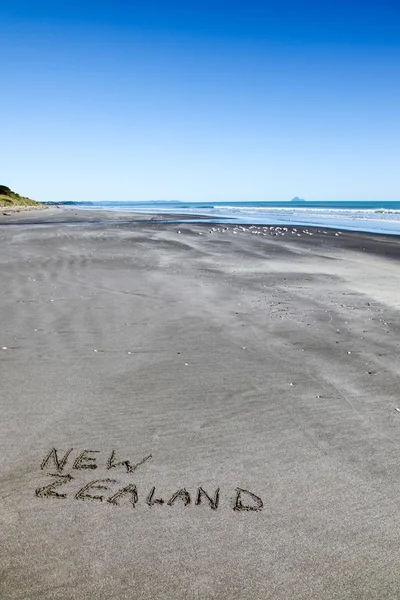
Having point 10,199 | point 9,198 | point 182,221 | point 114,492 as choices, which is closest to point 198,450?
point 114,492

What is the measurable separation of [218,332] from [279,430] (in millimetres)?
2844

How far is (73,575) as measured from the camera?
242 centimetres

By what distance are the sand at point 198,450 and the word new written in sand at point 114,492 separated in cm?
1

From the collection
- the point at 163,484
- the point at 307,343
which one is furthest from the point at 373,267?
the point at 163,484

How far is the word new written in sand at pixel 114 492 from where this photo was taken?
302cm

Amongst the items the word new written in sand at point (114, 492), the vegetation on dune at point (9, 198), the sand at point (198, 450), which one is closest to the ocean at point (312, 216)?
the vegetation on dune at point (9, 198)

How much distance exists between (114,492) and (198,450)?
0.77m

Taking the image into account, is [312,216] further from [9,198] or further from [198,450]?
[198,450]

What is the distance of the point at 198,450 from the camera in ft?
12.0

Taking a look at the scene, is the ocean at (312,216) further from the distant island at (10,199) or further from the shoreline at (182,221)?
the distant island at (10,199)

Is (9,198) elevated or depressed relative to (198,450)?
elevated

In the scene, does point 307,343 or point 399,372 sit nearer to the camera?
point 399,372

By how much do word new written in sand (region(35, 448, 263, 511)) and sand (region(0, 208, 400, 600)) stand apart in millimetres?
12

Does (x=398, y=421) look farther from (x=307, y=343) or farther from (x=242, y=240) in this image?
(x=242, y=240)
